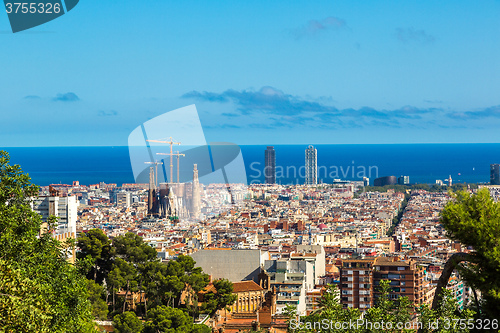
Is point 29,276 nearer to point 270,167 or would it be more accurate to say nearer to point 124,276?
point 124,276

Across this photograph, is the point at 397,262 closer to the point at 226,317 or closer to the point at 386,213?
the point at 226,317

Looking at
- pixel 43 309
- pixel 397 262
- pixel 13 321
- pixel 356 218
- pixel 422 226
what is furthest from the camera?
pixel 356 218

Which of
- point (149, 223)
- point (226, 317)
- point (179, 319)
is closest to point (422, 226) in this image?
point (149, 223)

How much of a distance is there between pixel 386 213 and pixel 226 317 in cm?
3158

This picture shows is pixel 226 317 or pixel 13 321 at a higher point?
pixel 13 321

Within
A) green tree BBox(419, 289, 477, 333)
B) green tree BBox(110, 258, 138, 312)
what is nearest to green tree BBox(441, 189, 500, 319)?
green tree BBox(419, 289, 477, 333)

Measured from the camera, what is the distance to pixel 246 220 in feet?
124

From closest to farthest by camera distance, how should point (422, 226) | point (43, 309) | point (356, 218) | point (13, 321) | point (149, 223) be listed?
point (13, 321), point (43, 309), point (149, 223), point (422, 226), point (356, 218)

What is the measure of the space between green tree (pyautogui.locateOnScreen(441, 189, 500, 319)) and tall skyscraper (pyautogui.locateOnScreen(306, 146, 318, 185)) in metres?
66.1

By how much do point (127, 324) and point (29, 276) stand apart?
4929 millimetres

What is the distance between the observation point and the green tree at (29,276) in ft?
13.0

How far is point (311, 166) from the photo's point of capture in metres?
72.5

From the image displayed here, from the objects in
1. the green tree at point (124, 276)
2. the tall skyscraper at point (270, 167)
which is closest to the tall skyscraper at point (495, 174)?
the tall skyscraper at point (270, 167)

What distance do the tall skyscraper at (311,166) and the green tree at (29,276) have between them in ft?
216
